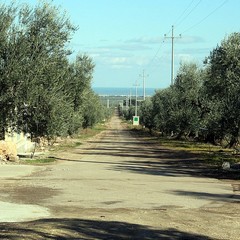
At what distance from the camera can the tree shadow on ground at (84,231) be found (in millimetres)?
7977

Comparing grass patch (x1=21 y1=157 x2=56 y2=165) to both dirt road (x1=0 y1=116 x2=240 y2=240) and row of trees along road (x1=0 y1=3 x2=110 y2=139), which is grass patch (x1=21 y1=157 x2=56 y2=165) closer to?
dirt road (x1=0 y1=116 x2=240 y2=240)

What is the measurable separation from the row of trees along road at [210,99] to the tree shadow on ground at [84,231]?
47.3ft

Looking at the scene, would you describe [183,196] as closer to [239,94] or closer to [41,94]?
[41,94]

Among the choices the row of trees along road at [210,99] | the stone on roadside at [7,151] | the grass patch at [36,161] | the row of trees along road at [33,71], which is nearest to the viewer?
the row of trees along road at [33,71]

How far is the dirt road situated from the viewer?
351 inches

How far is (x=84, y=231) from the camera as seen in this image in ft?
28.5

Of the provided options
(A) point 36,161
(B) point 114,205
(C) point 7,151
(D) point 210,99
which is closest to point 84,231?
(B) point 114,205

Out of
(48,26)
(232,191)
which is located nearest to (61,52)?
(48,26)

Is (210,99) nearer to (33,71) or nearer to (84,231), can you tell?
(33,71)

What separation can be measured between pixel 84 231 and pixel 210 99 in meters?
29.8

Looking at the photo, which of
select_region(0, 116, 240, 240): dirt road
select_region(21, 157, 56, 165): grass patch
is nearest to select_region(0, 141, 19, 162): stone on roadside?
select_region(21, 157, 56, 165): grass patch

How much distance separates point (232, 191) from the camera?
16828mm

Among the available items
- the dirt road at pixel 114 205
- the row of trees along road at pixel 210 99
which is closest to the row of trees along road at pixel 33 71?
the dirt road at pixel 114 205

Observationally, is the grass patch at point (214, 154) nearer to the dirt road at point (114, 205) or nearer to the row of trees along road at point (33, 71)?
the dirt road at point (114, 205)
